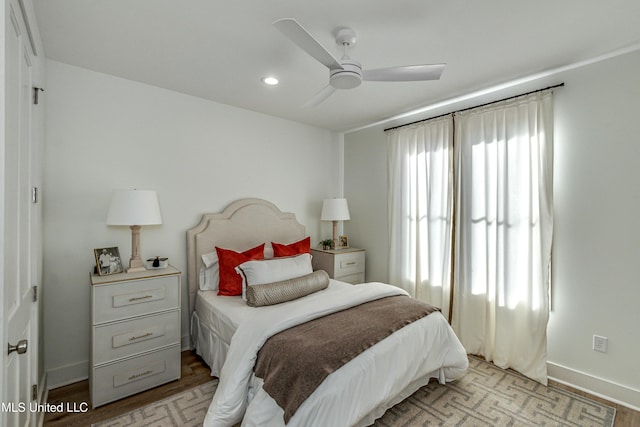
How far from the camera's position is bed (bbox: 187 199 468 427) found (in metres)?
1.67

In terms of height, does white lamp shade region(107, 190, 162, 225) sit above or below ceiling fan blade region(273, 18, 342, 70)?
below

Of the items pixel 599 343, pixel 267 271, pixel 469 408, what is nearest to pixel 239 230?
pixel 267 271

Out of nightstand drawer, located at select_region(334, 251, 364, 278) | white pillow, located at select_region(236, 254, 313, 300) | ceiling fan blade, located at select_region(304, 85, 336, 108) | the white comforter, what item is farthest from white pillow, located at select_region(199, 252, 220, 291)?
ceiling fan blade, located at select_region(304, 85, 336, 108)

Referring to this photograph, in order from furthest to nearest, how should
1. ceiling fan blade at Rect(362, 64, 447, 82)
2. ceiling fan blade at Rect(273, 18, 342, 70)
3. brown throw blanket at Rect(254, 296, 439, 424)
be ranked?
ceiling fan blade at Rect(362, 64, 447, 82) → brown throw blanket at Rect(254, 296, 439, 424) → ceiling fan blade at Rect(273, 18, 342, 70)

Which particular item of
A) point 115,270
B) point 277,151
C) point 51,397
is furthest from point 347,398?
point 277,151

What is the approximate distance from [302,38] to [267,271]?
1.89 m

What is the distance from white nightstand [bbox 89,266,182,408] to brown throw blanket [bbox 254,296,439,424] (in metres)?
1.06

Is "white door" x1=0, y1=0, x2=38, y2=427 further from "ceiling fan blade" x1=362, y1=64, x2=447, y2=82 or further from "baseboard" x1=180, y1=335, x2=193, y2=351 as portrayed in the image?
"ceiling fan blade" x1=362, y1=64, x2=447, y2=82

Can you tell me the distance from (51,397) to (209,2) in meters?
3.00

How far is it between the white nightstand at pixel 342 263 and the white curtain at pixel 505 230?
50.2 inches

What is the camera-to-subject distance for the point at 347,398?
1658 mm

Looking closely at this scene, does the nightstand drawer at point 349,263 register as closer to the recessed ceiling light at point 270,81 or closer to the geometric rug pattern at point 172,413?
the geometric rug pattern at point 172,413

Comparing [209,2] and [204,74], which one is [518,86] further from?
[204,74]

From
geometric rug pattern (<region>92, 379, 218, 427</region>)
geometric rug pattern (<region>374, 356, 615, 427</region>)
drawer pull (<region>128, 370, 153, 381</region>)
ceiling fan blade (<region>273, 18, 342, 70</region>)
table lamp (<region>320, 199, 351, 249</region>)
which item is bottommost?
geometric rug pattern (<region>374, 356, 615, 427</region>)
